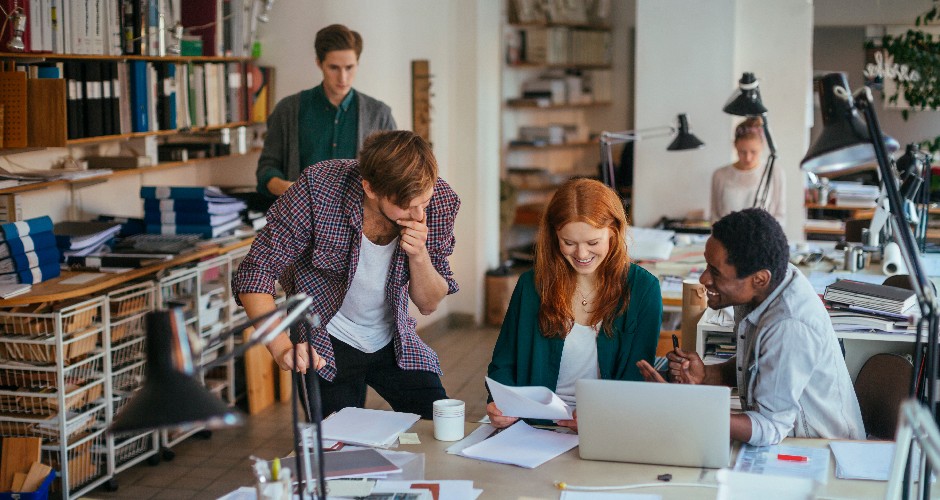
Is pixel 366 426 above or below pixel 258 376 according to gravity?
above

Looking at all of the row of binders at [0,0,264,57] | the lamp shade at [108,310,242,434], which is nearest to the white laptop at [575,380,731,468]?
the lamp shade at [108,310,242,434]

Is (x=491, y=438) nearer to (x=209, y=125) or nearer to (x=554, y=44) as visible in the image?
(x=209, y=125)

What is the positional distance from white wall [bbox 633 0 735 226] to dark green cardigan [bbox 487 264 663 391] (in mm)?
4004

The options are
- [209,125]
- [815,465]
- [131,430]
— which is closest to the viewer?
[131,430]

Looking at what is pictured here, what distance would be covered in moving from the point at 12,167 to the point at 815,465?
3426 mm

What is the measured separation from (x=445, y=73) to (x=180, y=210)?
251 cm

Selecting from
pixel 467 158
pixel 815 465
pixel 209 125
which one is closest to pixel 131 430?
pixel 815 465

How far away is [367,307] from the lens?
302 centimetres

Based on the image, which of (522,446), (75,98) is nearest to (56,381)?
(75,98)

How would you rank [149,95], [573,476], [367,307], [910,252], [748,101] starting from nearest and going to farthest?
[910,252] < [573,476] < [367,307] < [149,95] < [748,101]

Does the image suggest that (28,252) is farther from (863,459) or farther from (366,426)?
(863,459)

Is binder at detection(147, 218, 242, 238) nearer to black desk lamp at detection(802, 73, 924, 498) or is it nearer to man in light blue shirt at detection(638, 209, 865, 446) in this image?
man in light blue shirt at detection(638, 209, 865, 446)

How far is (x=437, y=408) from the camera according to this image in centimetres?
252

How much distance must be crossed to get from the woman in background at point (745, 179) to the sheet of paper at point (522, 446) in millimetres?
3607
